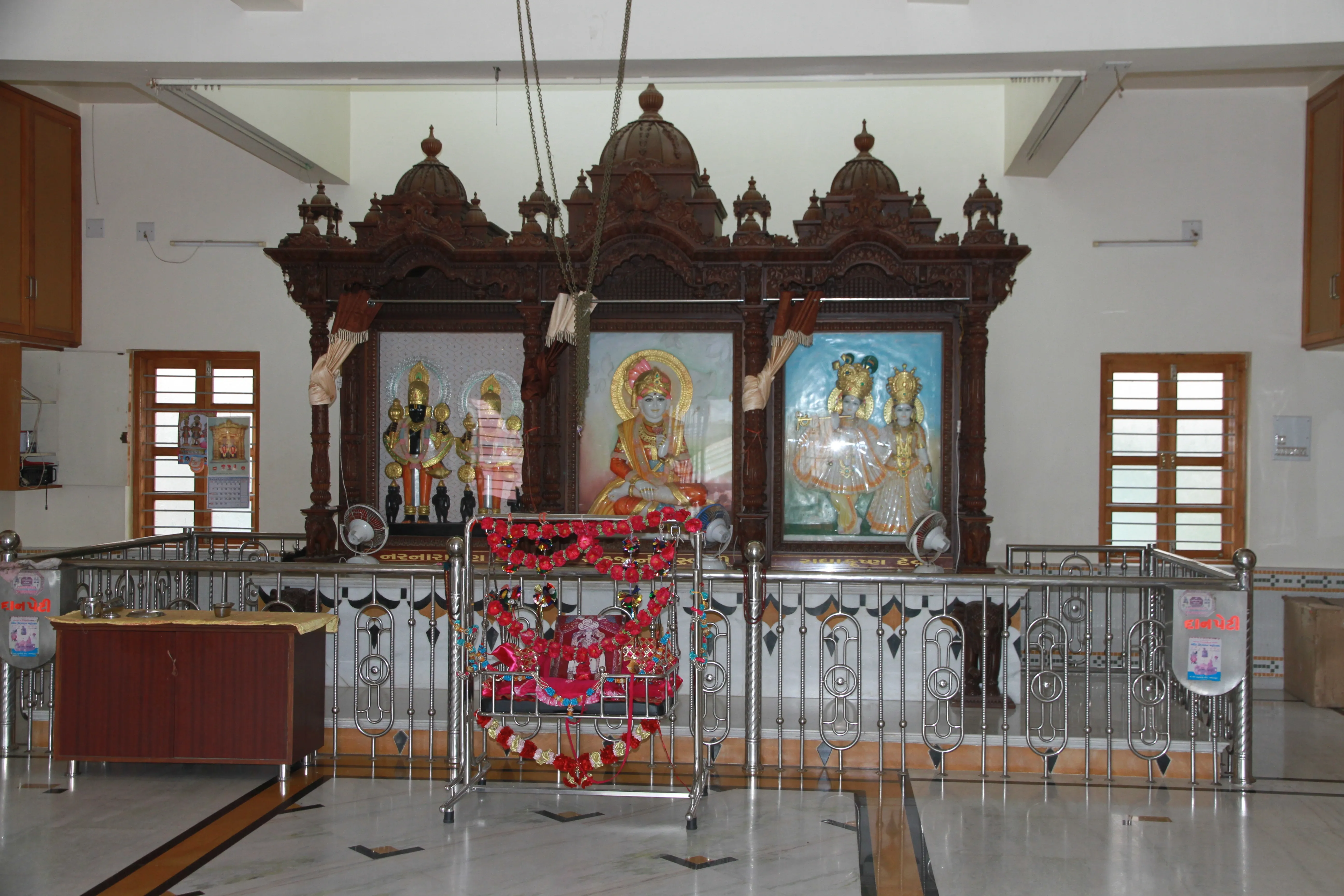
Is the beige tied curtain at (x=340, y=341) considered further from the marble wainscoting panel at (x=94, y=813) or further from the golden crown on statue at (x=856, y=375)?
the golden crown on statue at (x=856, y=375)

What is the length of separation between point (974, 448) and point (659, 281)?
8.51 ft

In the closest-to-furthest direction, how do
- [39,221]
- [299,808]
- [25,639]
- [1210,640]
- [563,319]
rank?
[299,808] < [1210,640] < [25,639] < [563,319] < [39,221]

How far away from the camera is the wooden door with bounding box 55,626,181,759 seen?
5.63m

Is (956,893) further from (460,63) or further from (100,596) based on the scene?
(460,63)

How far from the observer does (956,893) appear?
14.3 ft

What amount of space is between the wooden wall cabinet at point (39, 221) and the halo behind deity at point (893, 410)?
22.8 ft

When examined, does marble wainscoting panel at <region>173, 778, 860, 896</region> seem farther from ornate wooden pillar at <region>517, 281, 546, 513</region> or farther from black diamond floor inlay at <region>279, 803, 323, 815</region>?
ornate wooden pillar at <region>517, 281, 546, 513</region>

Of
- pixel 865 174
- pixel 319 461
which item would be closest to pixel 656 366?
pixel 865 174

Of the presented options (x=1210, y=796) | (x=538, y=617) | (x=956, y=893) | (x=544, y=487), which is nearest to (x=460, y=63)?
(x=544, y=487)

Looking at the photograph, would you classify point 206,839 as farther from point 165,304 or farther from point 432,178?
point 165,304

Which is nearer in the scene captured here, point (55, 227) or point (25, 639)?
point (25, 639)

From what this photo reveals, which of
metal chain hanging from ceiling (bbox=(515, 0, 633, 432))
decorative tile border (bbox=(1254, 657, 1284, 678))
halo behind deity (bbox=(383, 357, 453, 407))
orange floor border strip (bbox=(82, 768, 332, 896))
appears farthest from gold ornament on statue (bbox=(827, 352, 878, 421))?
orange floor border strip (bbox=(82, 768, 332, 896))

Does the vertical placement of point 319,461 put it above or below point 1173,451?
below

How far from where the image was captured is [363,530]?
8.03 metres
